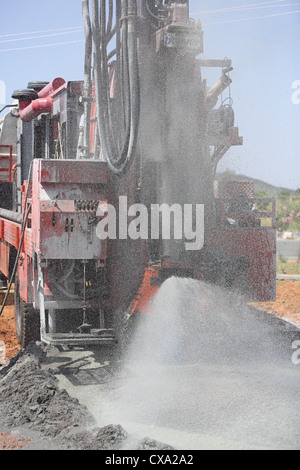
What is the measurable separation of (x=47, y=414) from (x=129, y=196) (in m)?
2.38

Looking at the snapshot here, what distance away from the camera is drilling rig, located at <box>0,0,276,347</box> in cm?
597

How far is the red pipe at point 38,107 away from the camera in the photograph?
8194 millimetres

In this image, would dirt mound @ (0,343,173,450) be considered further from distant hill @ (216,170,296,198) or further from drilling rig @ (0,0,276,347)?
distant hill @ (216,170,296,198)

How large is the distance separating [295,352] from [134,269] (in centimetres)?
189

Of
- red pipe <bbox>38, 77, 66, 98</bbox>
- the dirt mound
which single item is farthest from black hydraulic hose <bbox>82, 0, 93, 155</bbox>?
the dirt mound

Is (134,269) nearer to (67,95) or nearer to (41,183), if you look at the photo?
(41,183)

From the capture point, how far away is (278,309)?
1078 cm

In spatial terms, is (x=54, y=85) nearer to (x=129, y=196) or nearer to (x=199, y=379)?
(x=129, y=196)

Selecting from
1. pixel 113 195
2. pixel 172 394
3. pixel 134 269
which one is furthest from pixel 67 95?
pixel 172 394

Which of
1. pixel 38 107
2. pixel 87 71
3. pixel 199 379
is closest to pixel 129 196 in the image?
pixel 87 71

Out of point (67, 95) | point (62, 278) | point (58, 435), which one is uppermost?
point (67, 95)

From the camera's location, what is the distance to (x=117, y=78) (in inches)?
257

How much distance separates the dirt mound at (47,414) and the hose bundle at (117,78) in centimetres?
206

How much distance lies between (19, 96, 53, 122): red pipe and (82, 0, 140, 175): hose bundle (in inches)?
55.1
